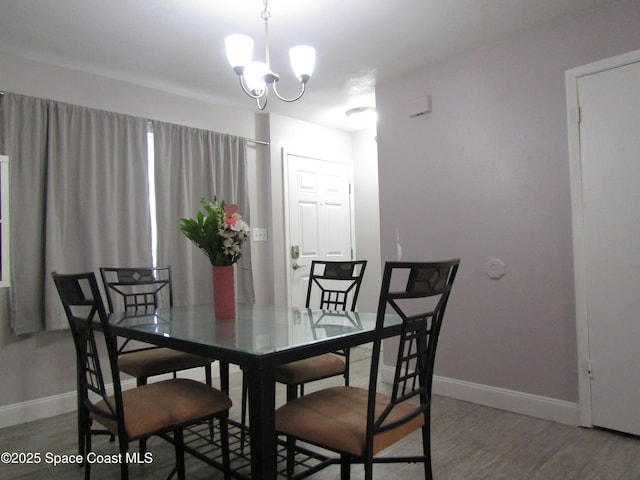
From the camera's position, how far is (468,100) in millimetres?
3068

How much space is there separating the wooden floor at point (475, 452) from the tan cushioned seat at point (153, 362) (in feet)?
1.45

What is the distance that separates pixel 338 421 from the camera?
58.5 inches

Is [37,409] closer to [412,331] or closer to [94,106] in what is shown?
[94,106]

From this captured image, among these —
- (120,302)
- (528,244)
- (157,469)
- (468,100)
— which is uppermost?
(468,100)

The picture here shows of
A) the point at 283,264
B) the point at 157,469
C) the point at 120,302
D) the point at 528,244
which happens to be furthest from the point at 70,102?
the point at 528,244

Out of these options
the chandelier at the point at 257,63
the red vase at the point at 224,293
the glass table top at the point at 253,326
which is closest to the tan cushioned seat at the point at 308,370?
the glass table top at the point at 253,326

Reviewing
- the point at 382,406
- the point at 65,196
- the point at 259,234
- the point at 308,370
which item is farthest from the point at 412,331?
the point at 259,234

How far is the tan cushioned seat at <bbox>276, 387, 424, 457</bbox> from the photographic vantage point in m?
1.41

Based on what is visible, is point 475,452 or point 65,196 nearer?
point 475,452

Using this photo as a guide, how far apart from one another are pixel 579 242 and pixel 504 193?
21.9 inches

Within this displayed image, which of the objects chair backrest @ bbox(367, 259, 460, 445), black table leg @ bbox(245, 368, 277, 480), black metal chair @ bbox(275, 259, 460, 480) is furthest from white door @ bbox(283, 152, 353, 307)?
black table leg @ bbox(245, 368, 277, 480)

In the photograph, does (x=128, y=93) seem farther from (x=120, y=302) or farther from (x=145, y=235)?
(x=120, y=302)

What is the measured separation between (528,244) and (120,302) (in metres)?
2.86

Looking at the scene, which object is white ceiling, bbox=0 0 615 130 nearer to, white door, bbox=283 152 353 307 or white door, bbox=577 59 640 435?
white door, bbox=577 59 640 435
